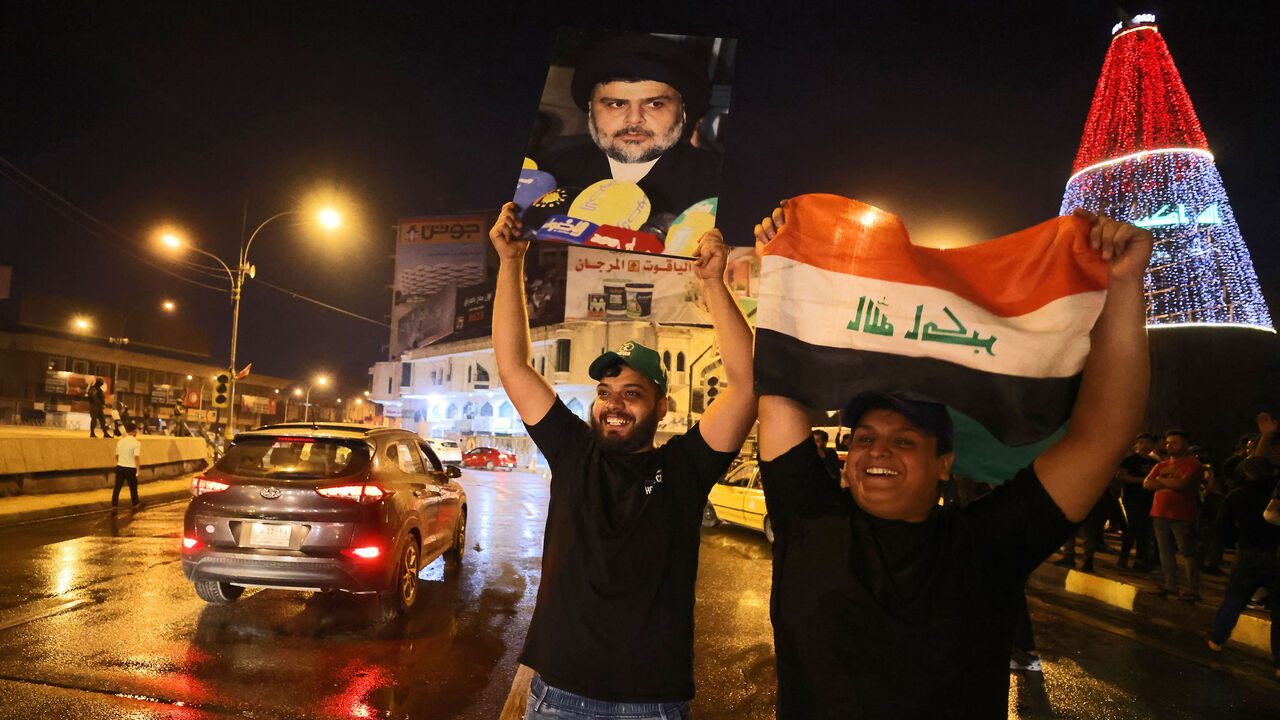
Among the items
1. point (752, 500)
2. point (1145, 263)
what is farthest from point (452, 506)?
point (1145, 263)

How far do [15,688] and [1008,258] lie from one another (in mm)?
5844

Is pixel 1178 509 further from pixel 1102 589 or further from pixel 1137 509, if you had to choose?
pixel 1137 509

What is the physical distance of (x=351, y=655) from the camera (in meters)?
5.53

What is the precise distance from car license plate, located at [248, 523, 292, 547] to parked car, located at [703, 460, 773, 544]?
27.2ft

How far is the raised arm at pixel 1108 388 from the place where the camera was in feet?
6.18

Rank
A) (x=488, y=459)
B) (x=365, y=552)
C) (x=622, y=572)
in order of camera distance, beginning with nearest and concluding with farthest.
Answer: (x=622, y=572)
(x=365, y=552)
(x=488, y=459)

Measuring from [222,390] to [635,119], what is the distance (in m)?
19.9

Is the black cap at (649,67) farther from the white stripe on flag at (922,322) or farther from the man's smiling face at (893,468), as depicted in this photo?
the man's smiling face at (893,468)

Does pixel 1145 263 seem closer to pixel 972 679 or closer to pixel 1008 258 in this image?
pixel 1008 258

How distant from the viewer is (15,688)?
4426 mm

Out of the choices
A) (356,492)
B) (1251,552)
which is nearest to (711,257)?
(356,492)

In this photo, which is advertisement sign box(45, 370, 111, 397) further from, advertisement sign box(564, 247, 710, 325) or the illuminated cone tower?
the illuminated cone tower

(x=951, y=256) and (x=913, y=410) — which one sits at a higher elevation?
(x=951, y=256)

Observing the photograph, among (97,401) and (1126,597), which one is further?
(97,401)
